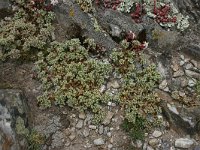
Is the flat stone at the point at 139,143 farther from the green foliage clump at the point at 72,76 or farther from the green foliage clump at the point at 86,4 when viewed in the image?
the green foliage clump at the point at 86,4

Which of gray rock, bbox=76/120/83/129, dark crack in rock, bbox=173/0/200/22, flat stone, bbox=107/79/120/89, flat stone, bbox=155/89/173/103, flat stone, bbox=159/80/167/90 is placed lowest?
gray rock, bbox=76/120/83/129

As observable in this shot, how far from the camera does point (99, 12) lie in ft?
39.9

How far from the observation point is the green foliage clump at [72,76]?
34.3 ft

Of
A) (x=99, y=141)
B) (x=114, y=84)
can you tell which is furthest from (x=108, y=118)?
(x=114, y=84)

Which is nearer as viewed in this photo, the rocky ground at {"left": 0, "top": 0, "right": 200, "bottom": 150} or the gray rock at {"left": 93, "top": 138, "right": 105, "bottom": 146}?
the rocky ground at {"left": 0, "top": 0, "right": 200, "bottom": 150}

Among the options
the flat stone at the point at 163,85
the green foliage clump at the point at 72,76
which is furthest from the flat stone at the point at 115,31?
the flat stone at the point at 163,85

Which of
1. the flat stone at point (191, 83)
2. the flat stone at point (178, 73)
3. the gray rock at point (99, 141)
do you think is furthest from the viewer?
the flat stone at point (178, 73)

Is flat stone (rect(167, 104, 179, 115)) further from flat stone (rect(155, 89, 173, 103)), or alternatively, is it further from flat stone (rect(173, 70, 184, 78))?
flat stone (rect(173, 70, 184, 78))

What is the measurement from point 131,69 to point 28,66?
277 centimetres

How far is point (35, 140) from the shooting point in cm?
989

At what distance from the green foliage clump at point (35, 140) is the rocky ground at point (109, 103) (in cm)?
16

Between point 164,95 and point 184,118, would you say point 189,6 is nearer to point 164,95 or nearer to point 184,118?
point 164,95

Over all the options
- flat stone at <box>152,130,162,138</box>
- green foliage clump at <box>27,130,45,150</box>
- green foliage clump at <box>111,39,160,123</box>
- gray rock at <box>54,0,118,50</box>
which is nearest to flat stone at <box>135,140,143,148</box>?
flat stone at <box>152,130,162,138</box>

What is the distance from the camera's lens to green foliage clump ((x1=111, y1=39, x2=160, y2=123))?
411 inches
